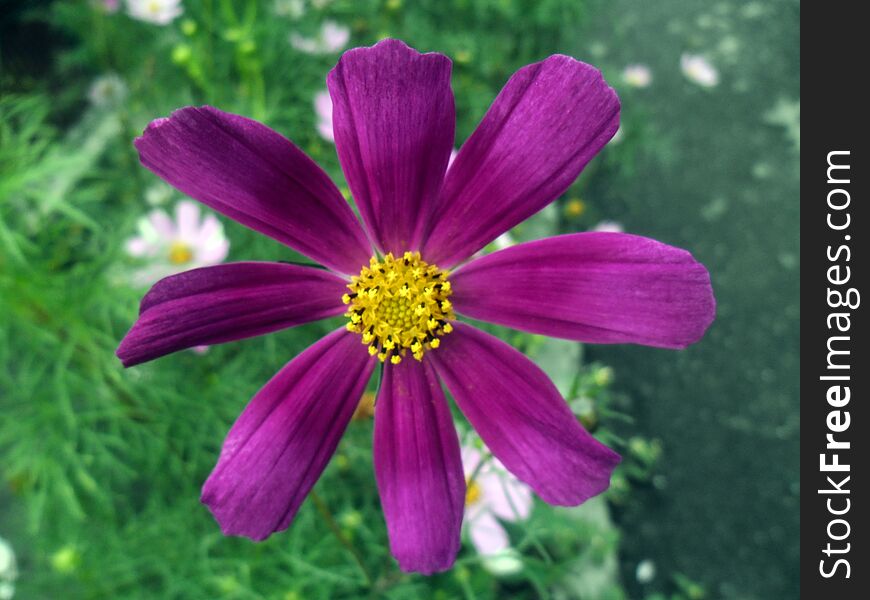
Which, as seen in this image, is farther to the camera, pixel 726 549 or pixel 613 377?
pixel 613 377

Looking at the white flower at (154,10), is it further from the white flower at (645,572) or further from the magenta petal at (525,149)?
the white flower at (645,572)

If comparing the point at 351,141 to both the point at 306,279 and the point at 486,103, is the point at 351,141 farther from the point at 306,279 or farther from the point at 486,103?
the point at 486,103

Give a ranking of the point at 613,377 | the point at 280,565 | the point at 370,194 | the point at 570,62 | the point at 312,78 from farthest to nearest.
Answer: the point at 613,377 → the point at 312,78 → the point at 280,565 → the point at 370,194 → the point at 570,62

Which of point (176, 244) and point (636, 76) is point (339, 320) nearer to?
point (176, 244)

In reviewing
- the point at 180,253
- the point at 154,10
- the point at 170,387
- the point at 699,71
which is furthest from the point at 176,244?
the point at 699,71

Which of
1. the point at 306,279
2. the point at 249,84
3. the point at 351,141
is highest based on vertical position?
the point at 249,84

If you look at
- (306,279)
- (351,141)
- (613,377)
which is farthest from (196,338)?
(613,377)
